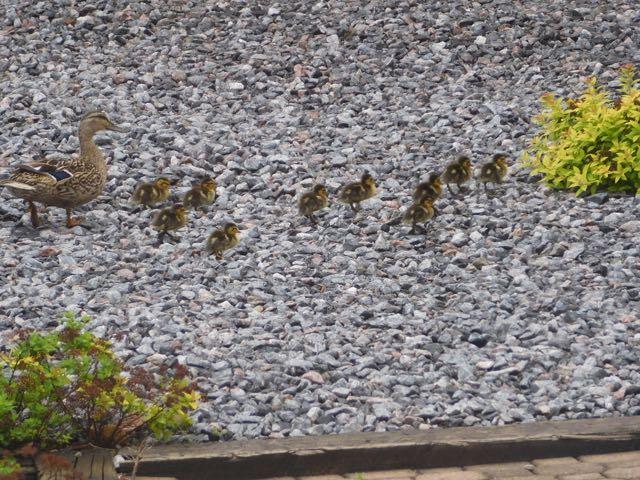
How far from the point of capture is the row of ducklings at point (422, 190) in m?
8.64

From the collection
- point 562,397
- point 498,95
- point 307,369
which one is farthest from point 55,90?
point 562,397

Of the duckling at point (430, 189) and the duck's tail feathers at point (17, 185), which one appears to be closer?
the duck's tail feathers at point (17, 185)

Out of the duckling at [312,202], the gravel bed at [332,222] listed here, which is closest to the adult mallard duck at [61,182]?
the gravel bed at [332,222]

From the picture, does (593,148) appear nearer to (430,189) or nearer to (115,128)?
(430,189)

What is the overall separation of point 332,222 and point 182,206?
3.49 feet

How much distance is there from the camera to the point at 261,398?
6266 millimetres

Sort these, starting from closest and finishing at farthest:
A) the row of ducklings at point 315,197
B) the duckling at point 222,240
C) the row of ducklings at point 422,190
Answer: the duckling at point 222,240, the row of ducklings at point 315,197, the row of ducklings at point 422,190

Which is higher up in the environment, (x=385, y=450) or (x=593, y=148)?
(x=593, y=148)

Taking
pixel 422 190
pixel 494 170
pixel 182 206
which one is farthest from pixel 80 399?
pixel 494 170

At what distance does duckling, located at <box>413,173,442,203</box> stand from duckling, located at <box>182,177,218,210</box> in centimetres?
148

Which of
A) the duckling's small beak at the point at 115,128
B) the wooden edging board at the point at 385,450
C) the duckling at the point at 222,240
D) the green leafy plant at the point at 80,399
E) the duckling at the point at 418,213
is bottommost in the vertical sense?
the wooden edging board at the point at 385,450

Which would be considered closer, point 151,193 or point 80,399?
point 80,399

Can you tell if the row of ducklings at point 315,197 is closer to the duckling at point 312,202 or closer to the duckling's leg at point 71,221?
the duckling at point 312,202

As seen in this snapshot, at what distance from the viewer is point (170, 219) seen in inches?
340
